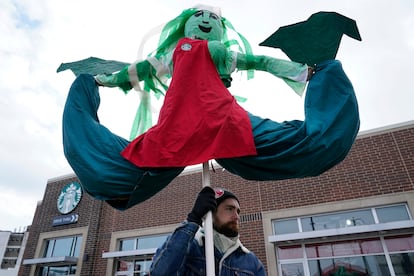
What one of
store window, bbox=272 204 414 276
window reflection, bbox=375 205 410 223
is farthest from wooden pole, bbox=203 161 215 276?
window reflection, bbox=375 205 410 223

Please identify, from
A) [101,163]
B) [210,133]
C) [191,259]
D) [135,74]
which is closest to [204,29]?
[135,74]

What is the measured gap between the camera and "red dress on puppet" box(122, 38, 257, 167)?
1521 millimetres

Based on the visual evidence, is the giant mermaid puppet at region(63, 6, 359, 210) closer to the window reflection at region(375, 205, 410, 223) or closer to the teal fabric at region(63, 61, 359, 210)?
the teal fabric at region(63, 61, 359, 210)

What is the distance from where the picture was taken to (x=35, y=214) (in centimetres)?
1131

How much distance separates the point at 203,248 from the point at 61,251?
10.4m

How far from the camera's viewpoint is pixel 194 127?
158 centimetres

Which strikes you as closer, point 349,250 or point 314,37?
point 314,37

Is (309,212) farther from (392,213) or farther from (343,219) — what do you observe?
(392,213)

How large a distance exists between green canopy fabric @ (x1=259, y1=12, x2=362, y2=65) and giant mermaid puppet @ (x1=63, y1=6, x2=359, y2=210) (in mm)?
57

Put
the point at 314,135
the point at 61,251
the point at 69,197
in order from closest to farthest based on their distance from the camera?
the point at 314,135, the point at 61,251, the point at 69,197

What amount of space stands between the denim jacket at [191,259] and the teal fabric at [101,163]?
32 centimetres

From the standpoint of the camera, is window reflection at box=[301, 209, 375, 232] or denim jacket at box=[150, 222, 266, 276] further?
window reflection at box=[301, 209, 375, 232]

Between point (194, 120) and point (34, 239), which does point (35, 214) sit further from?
point (194, 120)

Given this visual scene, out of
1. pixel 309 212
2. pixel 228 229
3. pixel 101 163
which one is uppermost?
pixel 309 212
